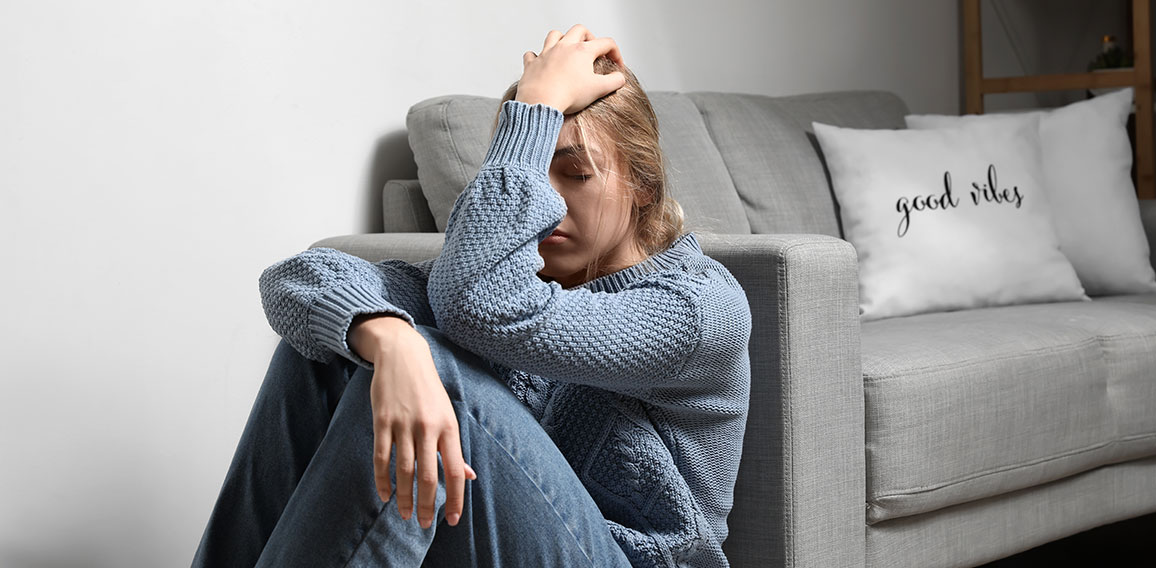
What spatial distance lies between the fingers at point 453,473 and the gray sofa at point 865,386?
1.42 feet

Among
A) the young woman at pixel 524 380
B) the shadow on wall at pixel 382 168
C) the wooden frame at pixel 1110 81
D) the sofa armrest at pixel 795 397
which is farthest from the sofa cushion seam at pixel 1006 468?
the wooden frame at pixel 1110 81

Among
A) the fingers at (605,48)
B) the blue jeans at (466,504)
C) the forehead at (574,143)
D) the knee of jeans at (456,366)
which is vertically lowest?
the blue jeans at (466,504)

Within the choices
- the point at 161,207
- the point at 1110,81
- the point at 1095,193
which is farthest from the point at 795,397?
the point at 1110,81

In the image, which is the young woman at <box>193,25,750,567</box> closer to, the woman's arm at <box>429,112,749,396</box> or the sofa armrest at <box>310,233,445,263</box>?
the woman's arm at <box>429,112,749,396</box>

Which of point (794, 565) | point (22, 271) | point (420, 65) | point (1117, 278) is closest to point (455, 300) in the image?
point (794, 565)

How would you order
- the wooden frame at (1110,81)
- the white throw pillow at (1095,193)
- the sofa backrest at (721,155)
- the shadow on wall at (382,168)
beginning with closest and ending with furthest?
the sofa backrest at (721,155) → the shadow on wall at (382,168) → the white throw pillow at (1095,193) → the wooden frame at (1110,81)

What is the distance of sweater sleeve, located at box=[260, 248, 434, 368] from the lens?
0.93 metres

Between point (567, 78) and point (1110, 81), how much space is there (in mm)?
2127

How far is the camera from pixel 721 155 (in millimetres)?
1970

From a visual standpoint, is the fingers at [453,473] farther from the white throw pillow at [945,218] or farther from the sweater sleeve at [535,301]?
the white throw pillow at [945,218]

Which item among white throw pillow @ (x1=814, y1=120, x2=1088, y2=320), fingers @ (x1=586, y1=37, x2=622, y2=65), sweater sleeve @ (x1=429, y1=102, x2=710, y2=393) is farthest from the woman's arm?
white throw pillow @ (x1=814, y1=120, x2=1088, y2=320)

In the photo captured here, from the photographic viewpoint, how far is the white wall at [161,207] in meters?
1.38

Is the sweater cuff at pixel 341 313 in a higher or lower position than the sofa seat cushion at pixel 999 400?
higher

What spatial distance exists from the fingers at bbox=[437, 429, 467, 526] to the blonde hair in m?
0.36
